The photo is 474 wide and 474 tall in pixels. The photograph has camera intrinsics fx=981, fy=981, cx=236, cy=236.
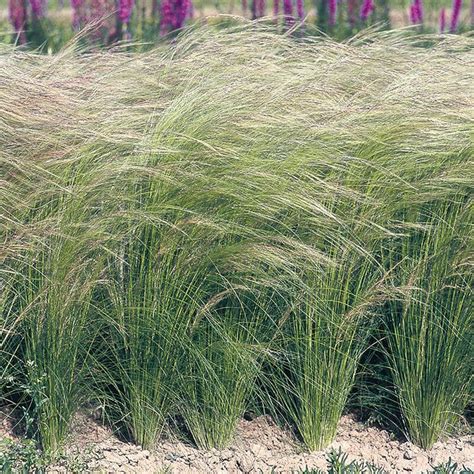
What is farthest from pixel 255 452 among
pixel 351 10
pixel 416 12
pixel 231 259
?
pixel 351 10

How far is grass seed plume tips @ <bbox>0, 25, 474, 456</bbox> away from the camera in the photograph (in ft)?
9.45

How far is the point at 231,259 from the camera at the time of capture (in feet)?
9.50

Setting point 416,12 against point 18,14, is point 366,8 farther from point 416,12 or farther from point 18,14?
point 18,14

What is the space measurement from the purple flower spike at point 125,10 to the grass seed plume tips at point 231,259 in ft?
8.89


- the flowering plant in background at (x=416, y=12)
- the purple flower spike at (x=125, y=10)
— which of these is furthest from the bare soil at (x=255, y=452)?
the flowering plant in background at (x=416, y=12)

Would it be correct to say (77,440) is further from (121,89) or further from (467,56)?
(467,56)

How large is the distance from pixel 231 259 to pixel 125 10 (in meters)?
3.32

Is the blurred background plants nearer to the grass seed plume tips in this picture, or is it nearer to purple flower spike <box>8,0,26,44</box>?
purple flower spike <box>8,0,26,44</box>

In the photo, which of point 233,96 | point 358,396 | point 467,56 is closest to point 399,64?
point 467,56

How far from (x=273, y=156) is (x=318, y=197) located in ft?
0.61

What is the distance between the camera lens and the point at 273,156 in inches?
118

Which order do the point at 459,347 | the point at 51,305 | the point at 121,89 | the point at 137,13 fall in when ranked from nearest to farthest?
the point at 51,305 < the point at 459,347 < the point at 121,89 < the point at 137,13

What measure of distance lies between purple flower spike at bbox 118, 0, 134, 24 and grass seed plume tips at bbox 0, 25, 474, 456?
2709 mm

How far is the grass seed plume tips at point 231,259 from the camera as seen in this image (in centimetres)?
288
